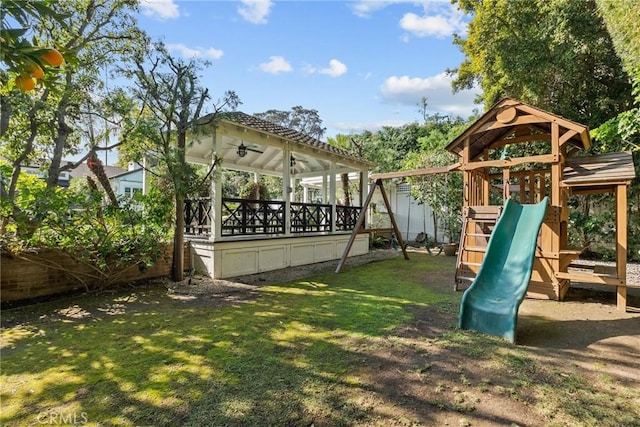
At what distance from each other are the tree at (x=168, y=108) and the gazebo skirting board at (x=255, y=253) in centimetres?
135

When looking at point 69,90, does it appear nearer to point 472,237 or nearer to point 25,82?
point 25,82

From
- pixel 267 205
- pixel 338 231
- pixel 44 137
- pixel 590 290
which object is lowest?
pixel 590 290

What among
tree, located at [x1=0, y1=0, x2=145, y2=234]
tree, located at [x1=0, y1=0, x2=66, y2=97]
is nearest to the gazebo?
tree, located at [x1=0, y1=0, x2=145, y2=234]

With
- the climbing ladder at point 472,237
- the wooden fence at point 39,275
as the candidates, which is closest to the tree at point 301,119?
the climbing ladder at point 472,237

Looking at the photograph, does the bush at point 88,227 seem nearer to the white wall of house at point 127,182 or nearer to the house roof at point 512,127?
the house roof at point 512,127

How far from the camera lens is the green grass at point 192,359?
7.29 feet

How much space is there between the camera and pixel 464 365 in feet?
9.52

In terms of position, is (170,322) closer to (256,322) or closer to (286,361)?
(256,322)

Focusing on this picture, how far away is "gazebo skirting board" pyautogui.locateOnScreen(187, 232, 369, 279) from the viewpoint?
6684mm

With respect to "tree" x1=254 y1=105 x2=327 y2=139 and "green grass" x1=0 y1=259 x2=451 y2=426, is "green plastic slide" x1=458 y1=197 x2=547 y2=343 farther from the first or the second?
"tree" x1=254 y1=105 x2=327 y2=139

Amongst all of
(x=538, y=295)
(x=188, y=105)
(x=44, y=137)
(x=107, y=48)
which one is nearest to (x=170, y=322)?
(x=188, y=105)

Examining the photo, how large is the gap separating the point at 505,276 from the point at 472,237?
2401 millimetres

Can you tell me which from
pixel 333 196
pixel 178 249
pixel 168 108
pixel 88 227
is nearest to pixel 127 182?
pixel 333 196

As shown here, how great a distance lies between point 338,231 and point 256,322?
6.29 metres
